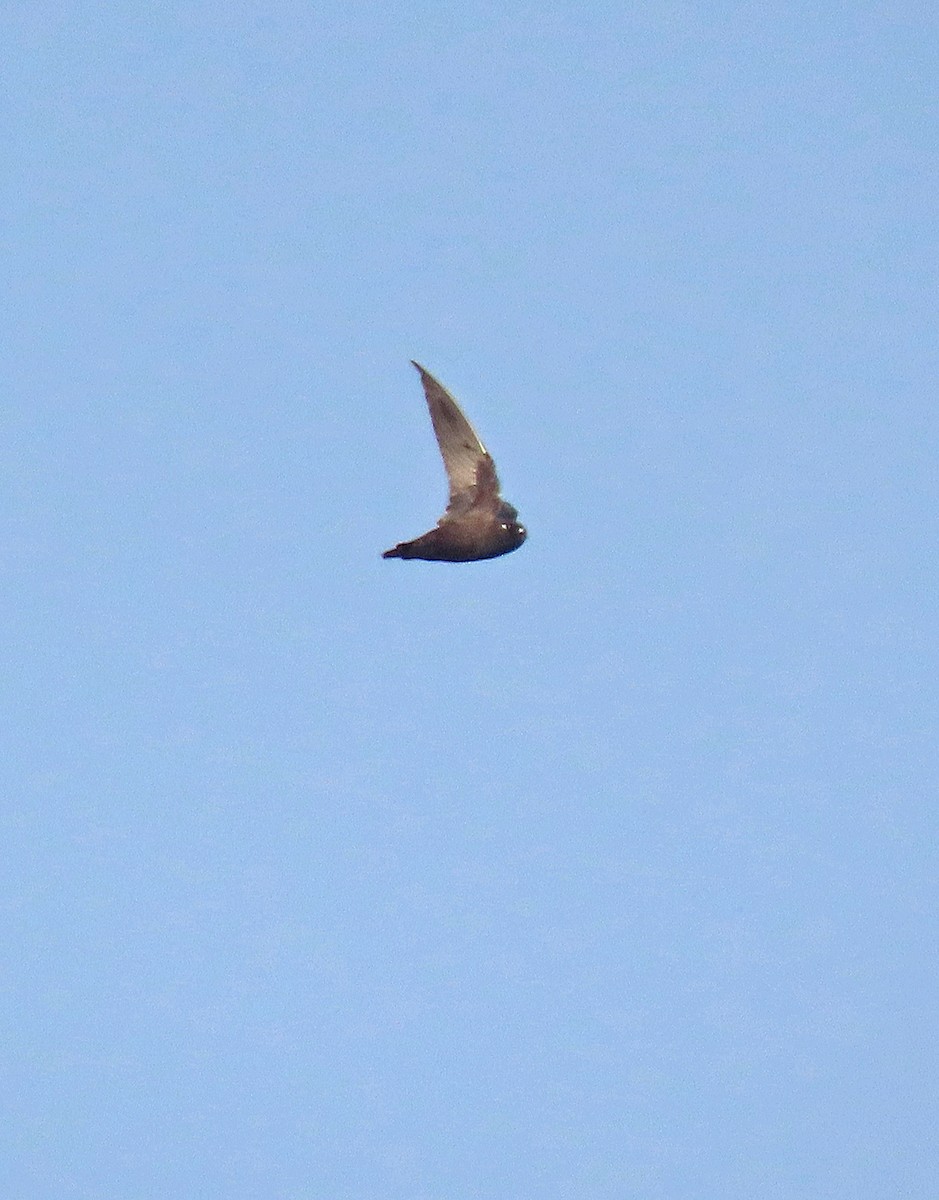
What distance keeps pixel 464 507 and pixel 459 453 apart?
84 centimetres

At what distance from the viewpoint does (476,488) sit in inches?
2372

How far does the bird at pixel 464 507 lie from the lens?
59906mm

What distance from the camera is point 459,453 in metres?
60.2

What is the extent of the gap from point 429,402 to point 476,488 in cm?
151

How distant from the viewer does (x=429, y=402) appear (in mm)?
59938

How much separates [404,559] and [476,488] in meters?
1.54

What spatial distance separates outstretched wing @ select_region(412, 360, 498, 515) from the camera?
5975 centimetres

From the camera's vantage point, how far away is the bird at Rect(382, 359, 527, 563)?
59906 mm

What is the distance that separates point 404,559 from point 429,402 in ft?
8.01

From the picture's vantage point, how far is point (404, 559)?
60.3m

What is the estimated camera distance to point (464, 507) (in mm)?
60312

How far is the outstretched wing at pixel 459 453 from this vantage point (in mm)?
59750
